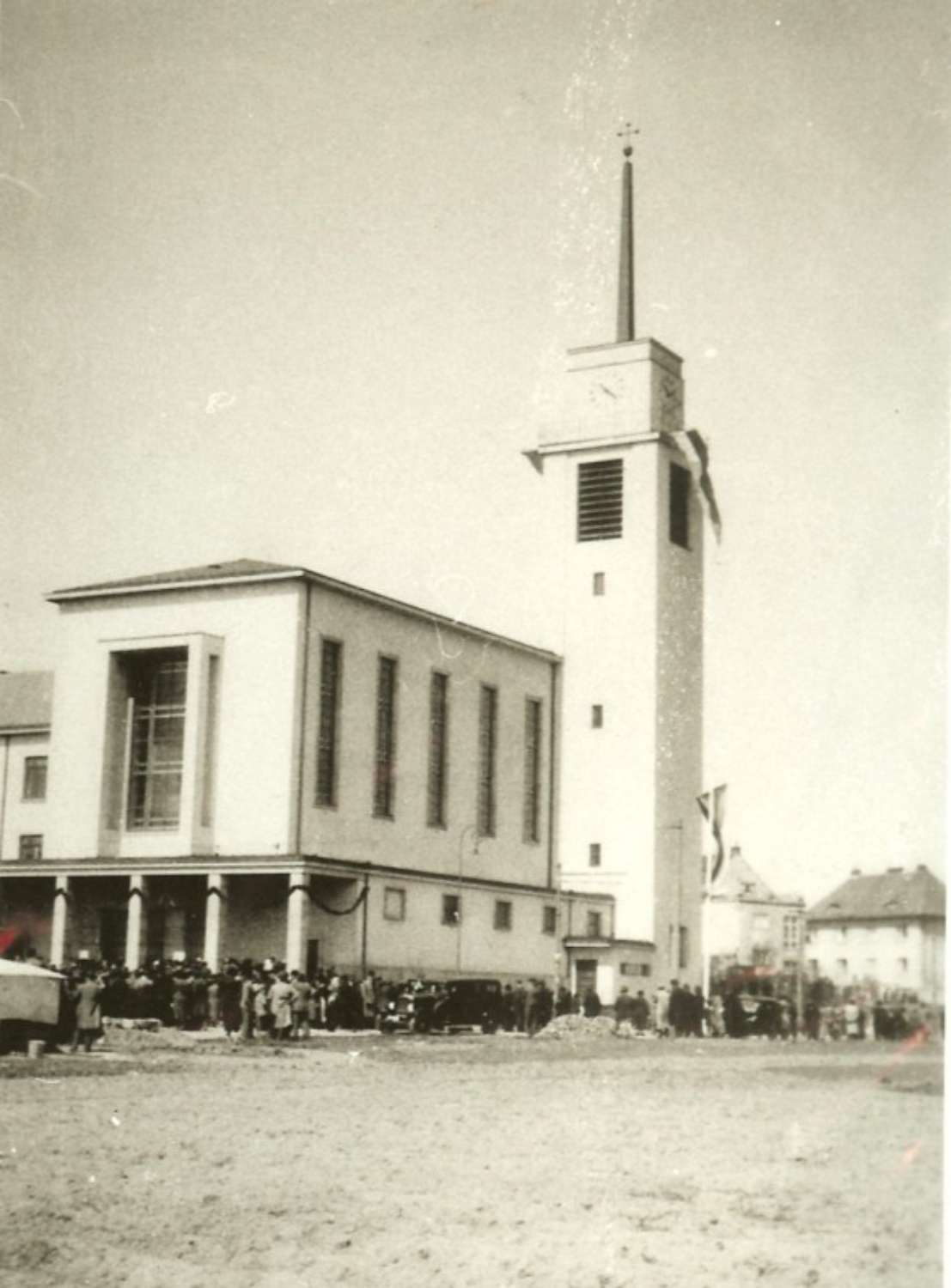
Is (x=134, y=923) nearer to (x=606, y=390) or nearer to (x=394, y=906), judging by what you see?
(x=394, y=906)

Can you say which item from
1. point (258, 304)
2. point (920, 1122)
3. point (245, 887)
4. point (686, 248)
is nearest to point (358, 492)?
point (258, 304)

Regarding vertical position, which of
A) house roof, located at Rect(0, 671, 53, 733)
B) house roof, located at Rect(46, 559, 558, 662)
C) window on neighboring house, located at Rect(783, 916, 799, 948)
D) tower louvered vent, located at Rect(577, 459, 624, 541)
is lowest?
window on neighboring house, located at Rect(783, 916, 799, 948)

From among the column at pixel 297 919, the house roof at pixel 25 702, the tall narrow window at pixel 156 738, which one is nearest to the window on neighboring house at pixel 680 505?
the tall narrow window at pixel 156 738

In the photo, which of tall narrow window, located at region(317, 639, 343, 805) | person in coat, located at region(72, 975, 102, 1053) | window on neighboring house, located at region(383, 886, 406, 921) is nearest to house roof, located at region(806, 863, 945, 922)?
tall narrow window, located at region(317, 639, 343, 805)

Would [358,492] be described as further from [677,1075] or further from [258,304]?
[677,1075]

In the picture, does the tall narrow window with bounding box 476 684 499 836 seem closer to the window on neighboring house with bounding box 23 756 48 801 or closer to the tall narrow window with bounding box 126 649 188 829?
the tall narrow window with bounding box 126 649 188 829
